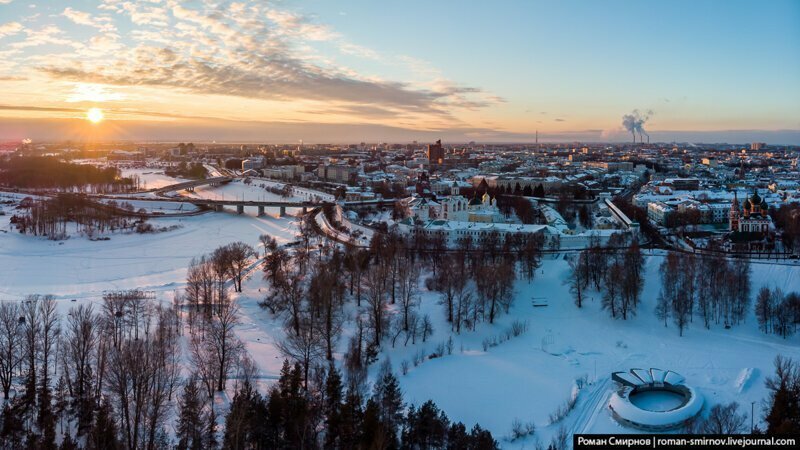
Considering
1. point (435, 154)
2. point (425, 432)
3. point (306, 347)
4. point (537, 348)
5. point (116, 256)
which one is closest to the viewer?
point (425, 432)

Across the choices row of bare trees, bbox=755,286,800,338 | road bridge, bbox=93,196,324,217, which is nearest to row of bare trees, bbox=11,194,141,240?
road bridge, bbox=93,196,324,217

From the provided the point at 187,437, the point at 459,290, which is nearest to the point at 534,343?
the point at 459,290

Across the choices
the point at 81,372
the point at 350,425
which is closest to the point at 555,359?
the point at 350,425

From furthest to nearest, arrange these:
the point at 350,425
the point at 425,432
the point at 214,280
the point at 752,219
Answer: the point at 752,219 < the point at 214,280 < the point at 425,432 < the point at 350,425

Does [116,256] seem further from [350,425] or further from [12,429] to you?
[350,425]

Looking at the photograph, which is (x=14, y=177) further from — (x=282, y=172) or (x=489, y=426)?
(x=489, y=426)

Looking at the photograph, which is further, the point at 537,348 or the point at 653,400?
the point at 537,348

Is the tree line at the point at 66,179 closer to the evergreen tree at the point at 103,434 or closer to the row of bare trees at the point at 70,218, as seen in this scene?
the row of bare trees at the point at 70,218
